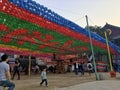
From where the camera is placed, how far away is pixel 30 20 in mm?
20047

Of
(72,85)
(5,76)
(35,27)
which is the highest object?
(35,27)

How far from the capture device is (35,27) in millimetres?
21609

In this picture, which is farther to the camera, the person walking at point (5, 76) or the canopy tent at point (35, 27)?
the canopy tent at point (35, 27)

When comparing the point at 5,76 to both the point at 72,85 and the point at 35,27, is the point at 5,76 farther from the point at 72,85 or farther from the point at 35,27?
the point at 35,27

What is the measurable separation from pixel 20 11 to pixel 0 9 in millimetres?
1453

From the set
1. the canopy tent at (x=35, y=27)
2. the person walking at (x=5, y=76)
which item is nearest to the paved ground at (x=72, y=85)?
the canopy tent at (x=35, y=27)

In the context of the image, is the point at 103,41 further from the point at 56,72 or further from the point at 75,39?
the point at 56,72

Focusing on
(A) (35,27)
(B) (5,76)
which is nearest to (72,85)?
(A) (35,27)

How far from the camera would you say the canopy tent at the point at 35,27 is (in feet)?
60.0

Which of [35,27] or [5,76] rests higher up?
[35,27]

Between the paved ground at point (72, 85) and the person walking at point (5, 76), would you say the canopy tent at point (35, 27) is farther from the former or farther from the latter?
the person walking at point (5, 76)

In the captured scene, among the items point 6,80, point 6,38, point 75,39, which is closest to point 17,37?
point 6,38

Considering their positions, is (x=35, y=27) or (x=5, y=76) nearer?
(x=5, y=76)

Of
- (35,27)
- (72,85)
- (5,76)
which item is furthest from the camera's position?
(35,27)
